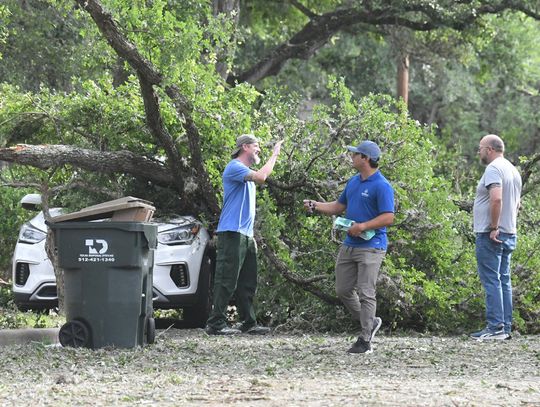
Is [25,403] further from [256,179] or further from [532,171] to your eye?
[532,171]

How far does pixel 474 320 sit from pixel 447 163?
14.3 ft

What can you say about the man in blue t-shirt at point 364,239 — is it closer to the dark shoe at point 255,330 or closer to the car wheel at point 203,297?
the dark shoe at point 255,330

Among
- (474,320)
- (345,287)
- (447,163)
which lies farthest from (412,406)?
(447,163)

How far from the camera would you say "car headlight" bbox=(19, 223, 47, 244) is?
12.8 metres

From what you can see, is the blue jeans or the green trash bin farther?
the blue jeans

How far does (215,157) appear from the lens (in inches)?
505

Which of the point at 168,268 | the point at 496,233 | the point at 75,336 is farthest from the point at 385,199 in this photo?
the point at 168,268

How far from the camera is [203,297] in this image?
42.1 feet

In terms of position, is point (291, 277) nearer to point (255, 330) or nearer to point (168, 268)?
point (255, 330)

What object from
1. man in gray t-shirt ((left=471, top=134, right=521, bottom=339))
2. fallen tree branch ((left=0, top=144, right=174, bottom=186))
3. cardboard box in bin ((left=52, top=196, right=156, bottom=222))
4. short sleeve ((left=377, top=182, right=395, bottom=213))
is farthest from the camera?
fallen tree branch ((left=0, top=144, right=174, bottom=186))

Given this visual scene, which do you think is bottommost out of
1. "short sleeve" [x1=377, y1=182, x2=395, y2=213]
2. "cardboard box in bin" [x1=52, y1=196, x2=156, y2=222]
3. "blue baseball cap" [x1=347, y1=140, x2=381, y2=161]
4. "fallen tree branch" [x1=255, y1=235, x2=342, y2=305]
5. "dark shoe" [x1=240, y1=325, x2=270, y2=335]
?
"dark shoe" [x1=240, y1=325, x2=270, y2=335]

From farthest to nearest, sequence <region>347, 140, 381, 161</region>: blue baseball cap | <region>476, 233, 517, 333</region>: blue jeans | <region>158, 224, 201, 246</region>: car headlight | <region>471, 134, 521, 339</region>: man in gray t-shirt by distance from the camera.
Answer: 1. <region>158, 224, 201, 246</region>: car headlight
2. <region>476, 233, 517, 333</region>: blue jeans
3. <region>471, 134, 521, 339</region>: man in gray t-shirt
4. <region>347, 140, 381, 161</region>: blue baseball cap

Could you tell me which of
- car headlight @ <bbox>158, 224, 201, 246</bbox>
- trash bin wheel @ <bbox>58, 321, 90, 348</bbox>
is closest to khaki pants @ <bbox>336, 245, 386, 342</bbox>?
trash bin wheel @ <bbox>58, 321, 90, 348</bbox>

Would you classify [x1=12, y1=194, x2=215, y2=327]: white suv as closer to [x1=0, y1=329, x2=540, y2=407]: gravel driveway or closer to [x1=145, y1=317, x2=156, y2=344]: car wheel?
[x1=0, y1=329, x2=540, y2=407]: gravel driveway
